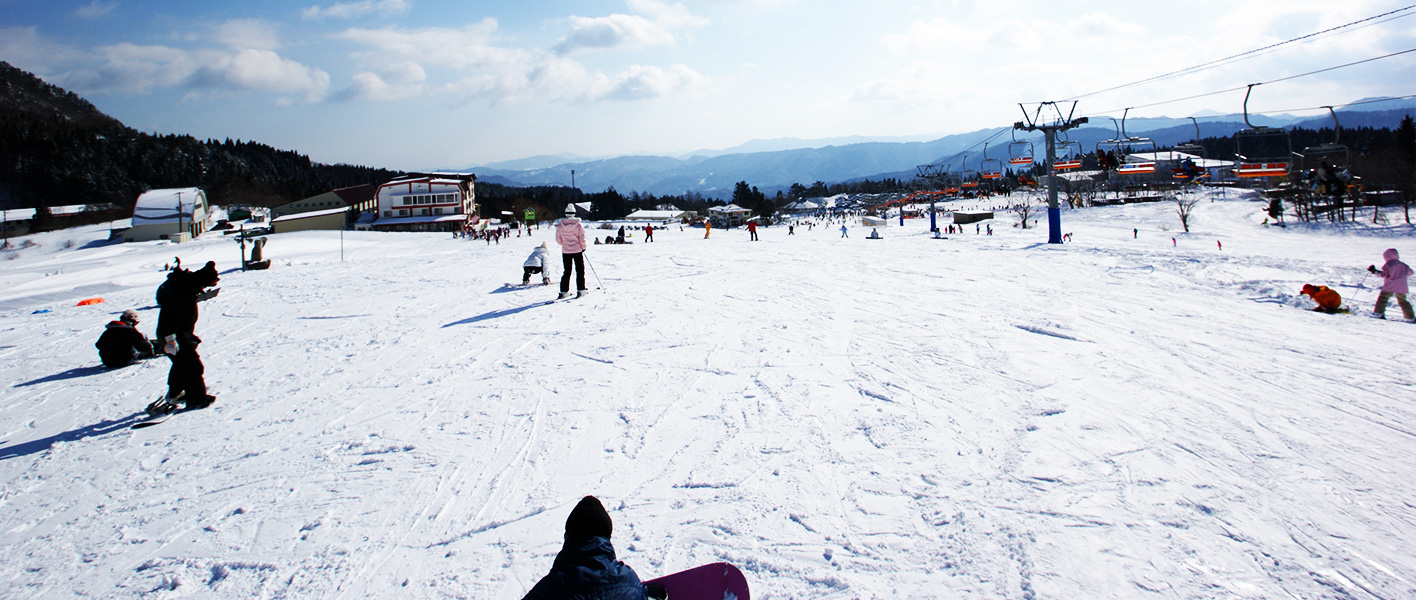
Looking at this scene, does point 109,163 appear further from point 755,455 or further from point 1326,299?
point 1326,299

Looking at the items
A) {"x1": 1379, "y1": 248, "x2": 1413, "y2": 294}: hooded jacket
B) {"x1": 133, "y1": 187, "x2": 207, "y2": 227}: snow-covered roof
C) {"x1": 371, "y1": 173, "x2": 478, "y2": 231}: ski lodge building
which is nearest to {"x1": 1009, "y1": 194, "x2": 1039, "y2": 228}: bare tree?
{"x1": 1379, "y1": 248, "x2": 1413, "y2": 294}: hooded jacket

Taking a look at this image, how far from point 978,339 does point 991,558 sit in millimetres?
4757

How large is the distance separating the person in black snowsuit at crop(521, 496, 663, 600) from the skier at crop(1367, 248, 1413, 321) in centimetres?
1115

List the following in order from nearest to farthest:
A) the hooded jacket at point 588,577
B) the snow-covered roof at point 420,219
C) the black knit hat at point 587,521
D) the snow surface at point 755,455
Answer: the hooded jacket at point 588,577, the black knit hat at point 587,521, the snow surface at point 755,455, the snow-covered roof at point 420,219

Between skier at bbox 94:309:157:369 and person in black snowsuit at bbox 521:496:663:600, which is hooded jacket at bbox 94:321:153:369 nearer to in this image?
skier at bbox 94:309:157:369

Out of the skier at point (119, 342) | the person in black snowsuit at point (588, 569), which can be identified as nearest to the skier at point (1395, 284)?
the person in black snowsuit at point (588, 569)

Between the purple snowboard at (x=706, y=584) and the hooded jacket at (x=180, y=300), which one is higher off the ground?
the hooded jacket at (x=180, y=300)

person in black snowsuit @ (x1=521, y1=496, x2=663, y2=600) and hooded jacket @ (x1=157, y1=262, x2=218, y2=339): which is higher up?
hooded jacket @ (x1=157, y1=262, x2=218, y2=339)

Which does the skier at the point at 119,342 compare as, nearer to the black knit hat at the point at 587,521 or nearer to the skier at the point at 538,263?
the skier at the point at 538,263

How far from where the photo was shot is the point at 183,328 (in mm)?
5098

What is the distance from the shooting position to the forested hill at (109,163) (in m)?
75.1

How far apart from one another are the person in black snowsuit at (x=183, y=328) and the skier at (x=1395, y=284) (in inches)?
545

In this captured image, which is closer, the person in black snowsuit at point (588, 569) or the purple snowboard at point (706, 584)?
the person in black snowsuit at point (588, 569)

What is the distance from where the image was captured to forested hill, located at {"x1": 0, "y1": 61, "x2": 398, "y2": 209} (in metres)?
75.1
